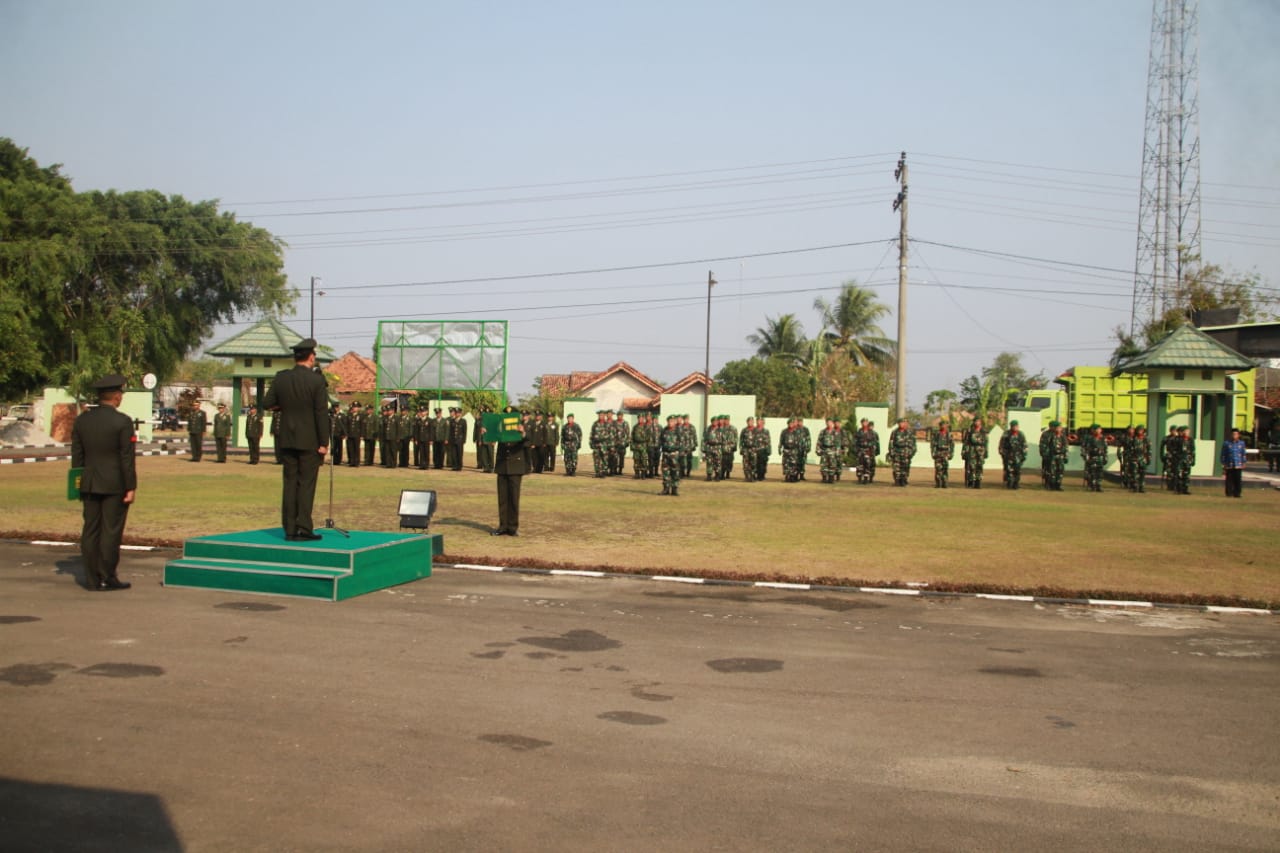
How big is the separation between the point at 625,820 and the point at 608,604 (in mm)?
4853

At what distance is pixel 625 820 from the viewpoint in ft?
13.6

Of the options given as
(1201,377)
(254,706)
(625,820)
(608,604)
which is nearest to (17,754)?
(254,706)

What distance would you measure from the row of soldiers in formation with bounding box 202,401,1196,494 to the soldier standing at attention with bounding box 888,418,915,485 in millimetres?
26

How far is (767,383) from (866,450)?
1203 inches

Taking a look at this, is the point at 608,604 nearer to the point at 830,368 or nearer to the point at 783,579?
the point at 783,579

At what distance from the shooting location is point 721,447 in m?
28.0

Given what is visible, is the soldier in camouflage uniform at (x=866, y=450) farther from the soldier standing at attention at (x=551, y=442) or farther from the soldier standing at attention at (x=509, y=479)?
the soldier standing at attention at (x=509, y=479)

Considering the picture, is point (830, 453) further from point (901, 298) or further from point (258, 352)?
point (258, 352)

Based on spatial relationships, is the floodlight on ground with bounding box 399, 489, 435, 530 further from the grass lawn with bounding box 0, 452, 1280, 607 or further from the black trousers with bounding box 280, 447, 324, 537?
the black trousers with bounding box 280, 447, 324, 537

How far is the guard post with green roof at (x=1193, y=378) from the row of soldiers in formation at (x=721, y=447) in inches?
70.5

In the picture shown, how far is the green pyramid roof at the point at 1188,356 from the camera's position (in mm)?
27156

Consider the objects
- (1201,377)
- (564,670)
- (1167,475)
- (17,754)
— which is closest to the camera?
(17,754)

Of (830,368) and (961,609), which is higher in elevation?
(830,368)

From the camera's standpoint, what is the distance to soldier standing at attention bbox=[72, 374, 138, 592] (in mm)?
8805
